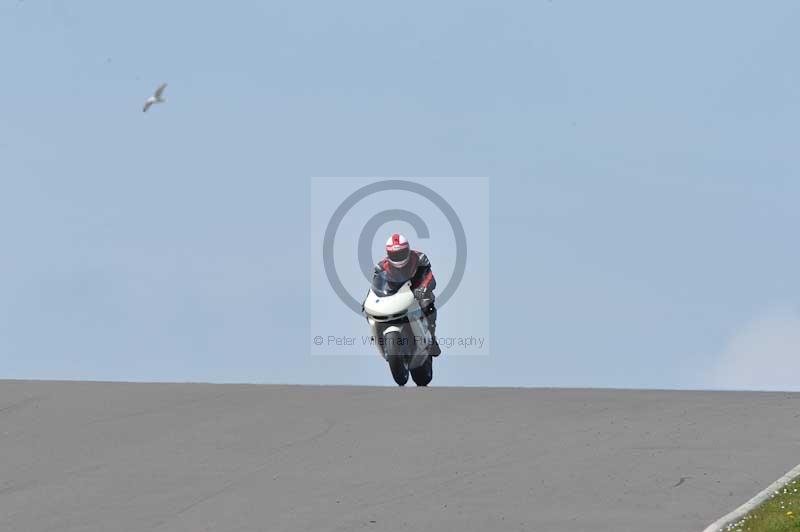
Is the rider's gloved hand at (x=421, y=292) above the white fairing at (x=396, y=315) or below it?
above

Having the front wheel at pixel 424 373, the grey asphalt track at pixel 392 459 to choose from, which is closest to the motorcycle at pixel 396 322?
the front wheel at pixel 424 373

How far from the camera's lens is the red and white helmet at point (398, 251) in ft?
67.4

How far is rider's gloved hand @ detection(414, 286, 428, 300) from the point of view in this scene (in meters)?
20.4

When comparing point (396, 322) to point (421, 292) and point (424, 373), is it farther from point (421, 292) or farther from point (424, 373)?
point (424, 373)

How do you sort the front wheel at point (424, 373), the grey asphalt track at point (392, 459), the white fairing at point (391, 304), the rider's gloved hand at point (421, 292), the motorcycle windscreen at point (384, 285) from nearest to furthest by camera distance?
the grey asphalt track at point (392, 459) → the white fairing at point (391, 304) → the rider's gloved hand at point (421, 292) → the motorcycle windscreen at point (384, 285) → the front wheel at point (424, 373)

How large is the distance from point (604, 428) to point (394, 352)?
16.8ft

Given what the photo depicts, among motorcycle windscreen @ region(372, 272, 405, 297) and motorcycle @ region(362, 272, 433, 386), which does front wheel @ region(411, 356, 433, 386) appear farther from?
motorcycle windscreen @ region(372, 272, 405, 297)

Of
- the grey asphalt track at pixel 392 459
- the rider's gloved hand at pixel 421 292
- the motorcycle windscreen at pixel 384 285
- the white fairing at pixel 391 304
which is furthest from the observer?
the motorcycle windscreen at pixel 384 285

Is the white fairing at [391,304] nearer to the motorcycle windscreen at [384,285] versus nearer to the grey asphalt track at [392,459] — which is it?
the motorcycle windscreen at [384,285]

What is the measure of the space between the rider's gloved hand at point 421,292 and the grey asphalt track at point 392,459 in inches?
56.8

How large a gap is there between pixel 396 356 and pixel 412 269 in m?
1.36

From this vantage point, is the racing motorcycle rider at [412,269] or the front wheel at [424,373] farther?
the front wheel at [424,373]

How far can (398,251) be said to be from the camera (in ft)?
67.4

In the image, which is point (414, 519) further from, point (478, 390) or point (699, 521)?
point (478, 390)
